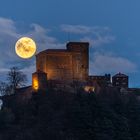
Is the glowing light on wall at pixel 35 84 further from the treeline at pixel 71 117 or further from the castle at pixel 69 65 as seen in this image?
the castle at pixel 69 65

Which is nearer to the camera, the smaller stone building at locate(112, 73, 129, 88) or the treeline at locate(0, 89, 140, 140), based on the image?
the treeline at locate(0, 89, 140, 140)

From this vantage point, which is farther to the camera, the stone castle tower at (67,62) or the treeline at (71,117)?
the stone castle tower at (67,62)

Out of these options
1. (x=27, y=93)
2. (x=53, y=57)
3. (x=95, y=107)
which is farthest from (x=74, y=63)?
(x=95, y=107)

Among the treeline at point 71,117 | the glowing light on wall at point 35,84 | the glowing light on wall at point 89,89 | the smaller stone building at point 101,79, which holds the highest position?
the smaller stone building at point 101,79

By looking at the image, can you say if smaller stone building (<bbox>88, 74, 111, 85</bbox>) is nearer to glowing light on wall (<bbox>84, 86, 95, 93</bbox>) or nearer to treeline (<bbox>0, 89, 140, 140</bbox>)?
glowing light on wall (<bbox>84, 86, 95, 93</bbox>)

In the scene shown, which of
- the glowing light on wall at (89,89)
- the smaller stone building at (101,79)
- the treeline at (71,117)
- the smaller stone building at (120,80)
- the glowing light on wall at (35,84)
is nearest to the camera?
the treeline at (71,117)

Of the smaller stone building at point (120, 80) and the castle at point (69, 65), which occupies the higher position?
the castle at point (69, 65)

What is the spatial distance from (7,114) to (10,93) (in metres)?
7.14

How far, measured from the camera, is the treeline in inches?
2373

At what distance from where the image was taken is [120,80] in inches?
2943

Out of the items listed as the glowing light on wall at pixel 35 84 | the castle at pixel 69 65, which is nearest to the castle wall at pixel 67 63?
the castle at pixel 69 65

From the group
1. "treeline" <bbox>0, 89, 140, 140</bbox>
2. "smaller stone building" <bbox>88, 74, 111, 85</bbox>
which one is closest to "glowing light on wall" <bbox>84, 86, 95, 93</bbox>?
"treeline" <bbox>0, 89, 140, 140</bbox>

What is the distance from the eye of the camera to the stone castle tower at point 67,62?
7300 centimetres

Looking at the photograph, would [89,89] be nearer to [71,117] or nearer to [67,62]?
[67,62]
